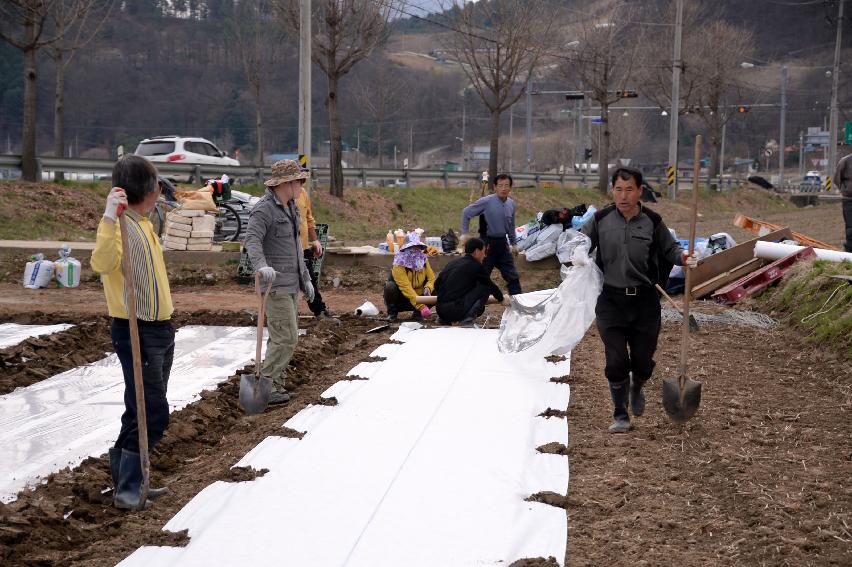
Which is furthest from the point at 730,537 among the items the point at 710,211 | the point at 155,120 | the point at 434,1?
the point at 155,120

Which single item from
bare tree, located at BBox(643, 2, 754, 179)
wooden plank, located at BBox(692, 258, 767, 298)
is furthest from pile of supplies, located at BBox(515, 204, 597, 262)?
bare tree, located at BBox(643, 2, 754, 179)

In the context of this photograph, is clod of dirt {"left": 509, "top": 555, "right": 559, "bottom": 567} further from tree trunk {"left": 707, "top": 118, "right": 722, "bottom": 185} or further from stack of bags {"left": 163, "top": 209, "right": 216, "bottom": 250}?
tree trunk {"left": 707, "top": 118, "right": 722, "bottom": 185}

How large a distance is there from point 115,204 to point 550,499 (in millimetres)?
2698

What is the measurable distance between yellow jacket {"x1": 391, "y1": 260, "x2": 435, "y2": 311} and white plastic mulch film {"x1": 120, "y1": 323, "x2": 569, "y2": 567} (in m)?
3.07

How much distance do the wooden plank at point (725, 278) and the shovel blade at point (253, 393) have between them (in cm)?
762

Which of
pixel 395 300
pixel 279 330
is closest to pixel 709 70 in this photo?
pixel 395 300

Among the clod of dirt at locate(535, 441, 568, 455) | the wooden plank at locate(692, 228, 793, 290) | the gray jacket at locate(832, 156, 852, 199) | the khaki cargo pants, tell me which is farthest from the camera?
the gray jacket at locate(832, 156, 852, 199)

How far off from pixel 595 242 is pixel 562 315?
0.87 metres

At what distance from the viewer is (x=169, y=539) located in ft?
15.7

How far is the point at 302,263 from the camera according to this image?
789 cm

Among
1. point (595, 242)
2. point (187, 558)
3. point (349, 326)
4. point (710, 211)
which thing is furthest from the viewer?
point (710, 211)

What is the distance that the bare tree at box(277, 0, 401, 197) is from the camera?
27734 mm

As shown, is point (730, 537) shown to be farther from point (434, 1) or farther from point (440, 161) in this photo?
point (440, 161)

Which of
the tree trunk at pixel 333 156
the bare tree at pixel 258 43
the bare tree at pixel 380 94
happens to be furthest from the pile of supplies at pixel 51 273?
Answer: the bare tree at pixel 380 94
